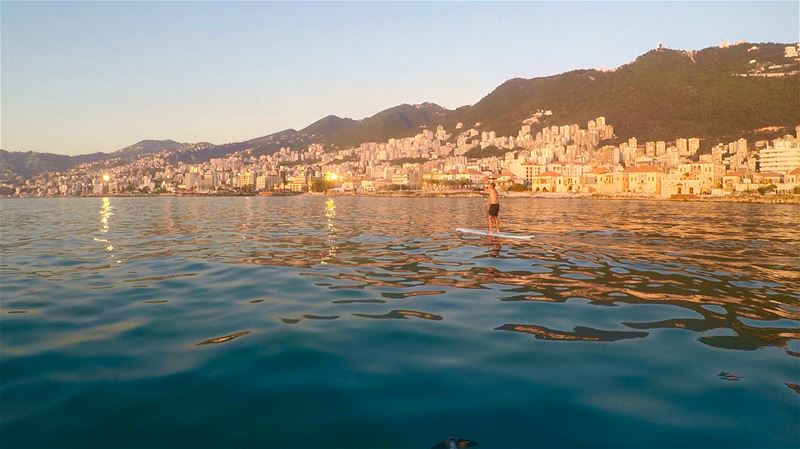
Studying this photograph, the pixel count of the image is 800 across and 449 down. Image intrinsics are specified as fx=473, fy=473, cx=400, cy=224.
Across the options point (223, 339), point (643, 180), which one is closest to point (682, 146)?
point (643, 180)

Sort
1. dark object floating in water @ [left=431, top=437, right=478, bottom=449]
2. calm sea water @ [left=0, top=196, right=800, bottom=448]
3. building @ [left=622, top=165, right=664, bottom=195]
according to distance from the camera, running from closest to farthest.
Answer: dark object floating in water @ [left=431, top=437, right=478, bottom=449] < calm sea water @ [left=0, top=196, right=800, bottom=448] < building @ [left=622, top=165, right=664, bottom=195]

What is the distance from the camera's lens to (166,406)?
4.29 meters

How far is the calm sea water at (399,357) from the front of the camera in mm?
3918

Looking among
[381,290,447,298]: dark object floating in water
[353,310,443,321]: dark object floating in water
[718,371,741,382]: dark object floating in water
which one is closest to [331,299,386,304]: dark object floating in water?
[381,290,447,298]: dark object floating in water

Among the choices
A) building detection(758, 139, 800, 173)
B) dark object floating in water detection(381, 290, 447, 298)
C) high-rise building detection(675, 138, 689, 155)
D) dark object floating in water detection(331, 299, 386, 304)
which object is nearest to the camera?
dark object floating in water detection(331, 299, 386, 304)

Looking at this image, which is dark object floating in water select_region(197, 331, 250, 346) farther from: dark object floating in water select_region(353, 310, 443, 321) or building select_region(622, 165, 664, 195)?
building select_region(622, 165, 664, 195)

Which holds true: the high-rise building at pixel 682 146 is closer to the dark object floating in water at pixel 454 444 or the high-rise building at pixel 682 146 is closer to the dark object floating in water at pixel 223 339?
the dark object floating in water at pixel 223 339

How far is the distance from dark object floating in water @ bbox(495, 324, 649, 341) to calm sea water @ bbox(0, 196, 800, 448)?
0.15 ft

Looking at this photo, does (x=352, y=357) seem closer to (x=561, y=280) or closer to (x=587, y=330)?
(x=587, y=330)

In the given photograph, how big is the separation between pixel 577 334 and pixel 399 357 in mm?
2549

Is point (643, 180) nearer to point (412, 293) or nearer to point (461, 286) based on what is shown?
point (461, 286)

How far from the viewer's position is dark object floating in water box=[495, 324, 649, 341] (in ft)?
20.5

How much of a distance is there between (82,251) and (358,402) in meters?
15.4

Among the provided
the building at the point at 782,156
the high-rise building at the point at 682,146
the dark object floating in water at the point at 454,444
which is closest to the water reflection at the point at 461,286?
the dark object floating in water at the point at 454,444
